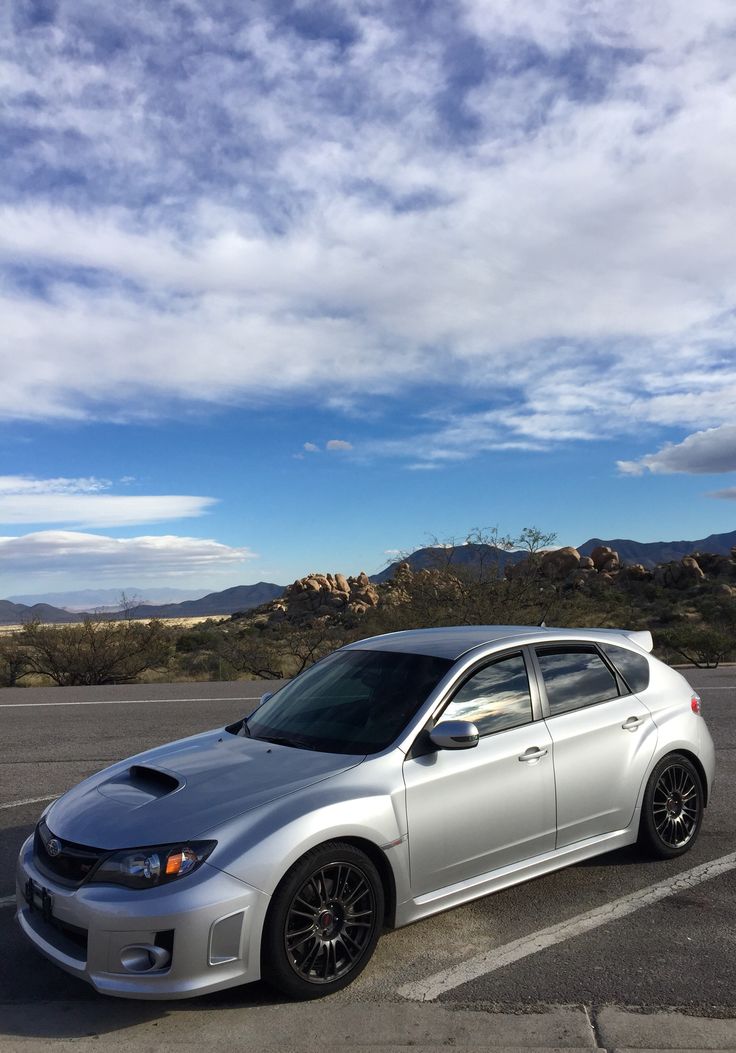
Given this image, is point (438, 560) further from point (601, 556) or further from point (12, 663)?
point (601, 556)

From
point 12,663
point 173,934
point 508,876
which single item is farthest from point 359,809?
point 12,663

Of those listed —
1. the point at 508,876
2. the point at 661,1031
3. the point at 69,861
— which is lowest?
the point at 661,1031

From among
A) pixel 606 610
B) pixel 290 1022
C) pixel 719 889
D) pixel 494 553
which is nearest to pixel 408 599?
pixel 494 553

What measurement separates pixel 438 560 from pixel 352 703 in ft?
60.5

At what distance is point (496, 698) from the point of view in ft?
16.5

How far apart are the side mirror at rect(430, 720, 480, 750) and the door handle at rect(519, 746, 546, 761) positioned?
50cm

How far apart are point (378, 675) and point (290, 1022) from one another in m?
1.93

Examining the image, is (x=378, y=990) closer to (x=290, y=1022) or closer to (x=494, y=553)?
(x=290, y=1022)

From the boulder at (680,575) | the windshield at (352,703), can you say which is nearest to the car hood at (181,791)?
the windshield at (352,703)

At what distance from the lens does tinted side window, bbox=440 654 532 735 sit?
4.87 meters

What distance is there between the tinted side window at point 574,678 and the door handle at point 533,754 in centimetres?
32

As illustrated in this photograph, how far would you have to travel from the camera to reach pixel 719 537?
440 ft

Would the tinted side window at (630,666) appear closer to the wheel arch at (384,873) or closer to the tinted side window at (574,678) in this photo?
the tinted side window at (574,678)

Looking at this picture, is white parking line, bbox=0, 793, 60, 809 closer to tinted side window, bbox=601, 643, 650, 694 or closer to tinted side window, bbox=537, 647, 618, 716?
tinted side window, bbox=537, 647, 618, 716
